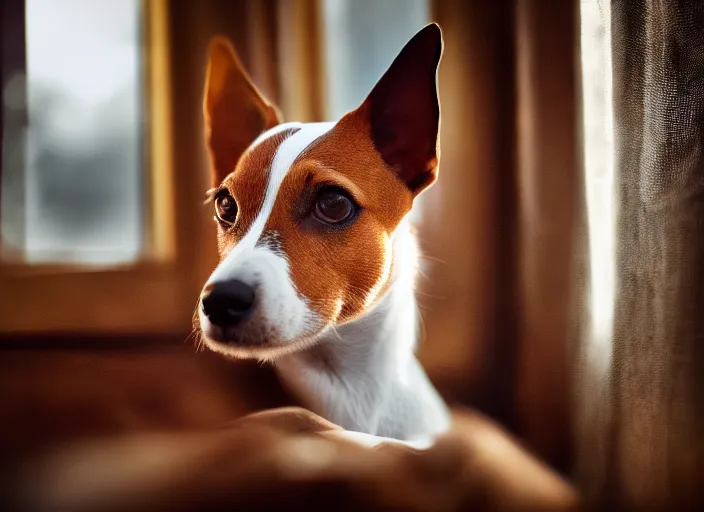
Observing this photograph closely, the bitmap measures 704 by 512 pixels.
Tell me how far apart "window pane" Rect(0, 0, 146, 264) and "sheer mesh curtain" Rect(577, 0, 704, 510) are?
913mm

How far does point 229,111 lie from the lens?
104 cm

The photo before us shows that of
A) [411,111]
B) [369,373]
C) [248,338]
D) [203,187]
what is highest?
[411,111]

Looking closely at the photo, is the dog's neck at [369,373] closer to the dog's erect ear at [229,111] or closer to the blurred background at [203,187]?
the blurred background at [203,187]

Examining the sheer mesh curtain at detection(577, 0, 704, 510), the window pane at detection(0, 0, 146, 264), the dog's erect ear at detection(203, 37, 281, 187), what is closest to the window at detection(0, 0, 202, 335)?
the window pane at detection(0, 0, 146, 264)

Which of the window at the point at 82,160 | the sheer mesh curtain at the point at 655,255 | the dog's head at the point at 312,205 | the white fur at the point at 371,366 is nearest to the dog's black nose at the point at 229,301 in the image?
the dog's head at the point at 312,205

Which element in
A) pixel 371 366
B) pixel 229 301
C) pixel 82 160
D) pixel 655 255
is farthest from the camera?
pixel 82 160

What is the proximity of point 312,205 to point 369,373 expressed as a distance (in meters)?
0.32

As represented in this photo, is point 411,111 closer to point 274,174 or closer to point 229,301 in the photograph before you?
point 274,174

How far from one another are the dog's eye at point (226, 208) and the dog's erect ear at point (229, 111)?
128mm

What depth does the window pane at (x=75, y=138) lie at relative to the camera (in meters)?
1.10

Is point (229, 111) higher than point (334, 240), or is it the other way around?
point (229, 111)

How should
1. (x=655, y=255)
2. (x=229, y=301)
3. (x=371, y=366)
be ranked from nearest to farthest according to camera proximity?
(x=229, y=301) → (x=655, y=255) → (x=371, y=366)

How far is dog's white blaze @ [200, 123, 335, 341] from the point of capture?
29.8 inches

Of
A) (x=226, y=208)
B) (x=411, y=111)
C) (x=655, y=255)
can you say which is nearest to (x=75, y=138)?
(x=226, y=208)
